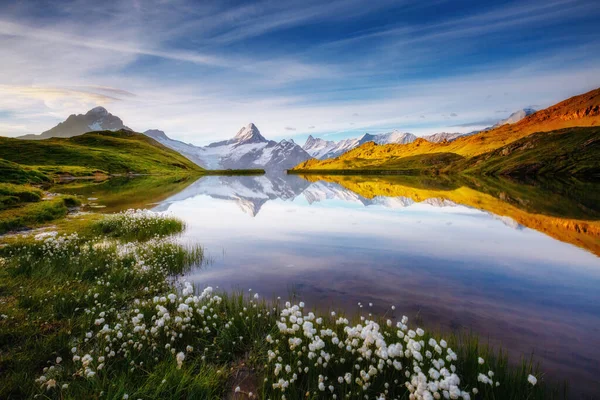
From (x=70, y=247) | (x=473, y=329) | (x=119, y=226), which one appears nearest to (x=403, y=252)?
(x=473, y=329)

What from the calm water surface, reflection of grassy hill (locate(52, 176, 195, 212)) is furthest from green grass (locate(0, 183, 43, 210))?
the calm water surface

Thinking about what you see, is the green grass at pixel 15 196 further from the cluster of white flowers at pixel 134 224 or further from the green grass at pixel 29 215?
the cluster of white flowers at pixel 134 224

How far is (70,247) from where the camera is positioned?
1755 cm

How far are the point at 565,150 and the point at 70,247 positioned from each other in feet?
768

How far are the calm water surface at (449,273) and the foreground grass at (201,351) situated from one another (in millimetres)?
→ 1772

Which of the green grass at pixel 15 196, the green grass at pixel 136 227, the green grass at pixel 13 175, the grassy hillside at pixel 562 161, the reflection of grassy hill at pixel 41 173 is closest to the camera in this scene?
the green grass at pixel 136 227

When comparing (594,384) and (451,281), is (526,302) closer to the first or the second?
(451,281)

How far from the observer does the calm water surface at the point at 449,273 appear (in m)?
10.6

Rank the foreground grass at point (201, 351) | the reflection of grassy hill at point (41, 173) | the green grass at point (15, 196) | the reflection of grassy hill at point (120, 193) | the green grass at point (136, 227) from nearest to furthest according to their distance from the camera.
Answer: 1. the foreground grass at point (201, 351)
2. the green grass at point (136, 227)
3. the reflection of grassy hill at point (41, 173)
4. the green grass at point (15, 196)
5. the reflection of grassy hill at point (120, 193)

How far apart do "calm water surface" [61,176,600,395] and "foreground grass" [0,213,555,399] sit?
177cm

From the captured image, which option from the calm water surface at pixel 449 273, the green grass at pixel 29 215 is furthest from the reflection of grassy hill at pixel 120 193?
the calm water surface at pixel 449 273

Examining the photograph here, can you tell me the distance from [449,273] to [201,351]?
13.2m

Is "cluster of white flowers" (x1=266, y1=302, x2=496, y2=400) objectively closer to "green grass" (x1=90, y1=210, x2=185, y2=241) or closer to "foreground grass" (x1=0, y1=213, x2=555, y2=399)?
"foreground grass" (x1=0, y1=213, x2=555, y2=399)

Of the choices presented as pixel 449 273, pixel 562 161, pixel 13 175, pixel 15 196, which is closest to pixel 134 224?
pixel 15 196
